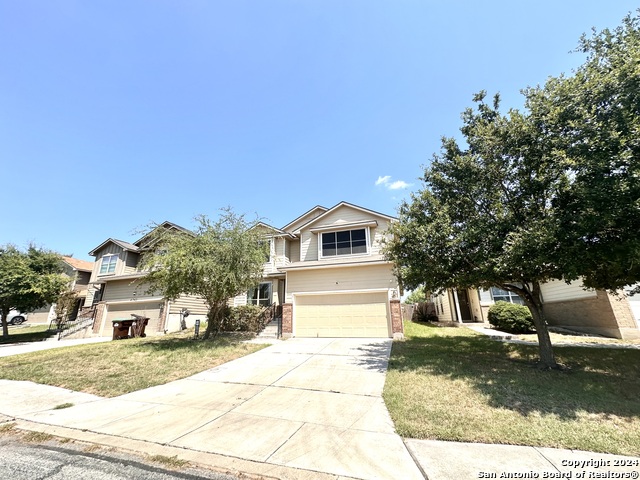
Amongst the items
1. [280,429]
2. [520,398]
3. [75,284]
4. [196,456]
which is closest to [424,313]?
[520,398]

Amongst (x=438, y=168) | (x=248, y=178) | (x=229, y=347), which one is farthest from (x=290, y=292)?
(x=438, y=168)

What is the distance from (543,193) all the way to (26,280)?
27028mm

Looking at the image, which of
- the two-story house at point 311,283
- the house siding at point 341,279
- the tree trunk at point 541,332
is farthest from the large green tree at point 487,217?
the house siding at point 341,279

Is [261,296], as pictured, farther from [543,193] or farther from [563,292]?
[563,292]

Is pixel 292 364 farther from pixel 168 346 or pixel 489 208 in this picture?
pixel 489 208

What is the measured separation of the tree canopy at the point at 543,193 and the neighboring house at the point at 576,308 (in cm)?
250

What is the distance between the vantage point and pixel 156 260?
1264 centimetres

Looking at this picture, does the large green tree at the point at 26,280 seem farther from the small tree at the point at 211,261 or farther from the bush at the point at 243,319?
the bush at the point at 243,319

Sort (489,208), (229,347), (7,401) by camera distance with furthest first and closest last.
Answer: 1. (229,347)
2. (489,208)
3. (7,401)

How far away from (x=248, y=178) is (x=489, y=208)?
12.9m

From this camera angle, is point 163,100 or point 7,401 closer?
point 7,401

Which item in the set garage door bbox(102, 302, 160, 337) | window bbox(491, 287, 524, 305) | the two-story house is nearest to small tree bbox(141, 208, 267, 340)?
the two-story house

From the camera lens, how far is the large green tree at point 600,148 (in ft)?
18.6

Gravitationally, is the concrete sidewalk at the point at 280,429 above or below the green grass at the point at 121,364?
below
